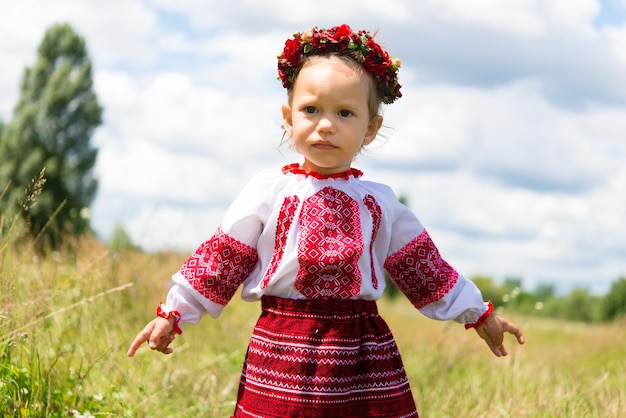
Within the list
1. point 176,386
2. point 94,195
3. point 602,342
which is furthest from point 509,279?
point 94,195

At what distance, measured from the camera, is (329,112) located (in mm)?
3381

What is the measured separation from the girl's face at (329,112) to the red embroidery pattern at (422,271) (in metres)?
0.52

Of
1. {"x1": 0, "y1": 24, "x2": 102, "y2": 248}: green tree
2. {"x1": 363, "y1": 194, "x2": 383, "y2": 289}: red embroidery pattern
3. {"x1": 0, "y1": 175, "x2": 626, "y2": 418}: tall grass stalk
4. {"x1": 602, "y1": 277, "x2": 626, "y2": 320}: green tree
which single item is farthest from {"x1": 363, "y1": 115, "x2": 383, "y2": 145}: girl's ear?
{"x1": 0, "y1": 24, "x2": 102, "y2": 248}: green tree

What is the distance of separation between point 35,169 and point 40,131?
147 cm

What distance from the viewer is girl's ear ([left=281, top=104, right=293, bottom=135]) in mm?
3607

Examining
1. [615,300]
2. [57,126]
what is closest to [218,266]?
[615,300]

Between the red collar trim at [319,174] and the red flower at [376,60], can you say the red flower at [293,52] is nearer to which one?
the red flower at [376,60]

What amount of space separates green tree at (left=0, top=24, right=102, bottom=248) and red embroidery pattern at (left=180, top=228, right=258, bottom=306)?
2115 cm

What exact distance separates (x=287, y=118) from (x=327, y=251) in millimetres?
686

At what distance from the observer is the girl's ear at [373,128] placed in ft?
11.9

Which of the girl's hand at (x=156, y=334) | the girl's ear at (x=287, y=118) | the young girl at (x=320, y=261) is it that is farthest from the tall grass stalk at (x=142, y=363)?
the girl's ear at (x=287, y=118)

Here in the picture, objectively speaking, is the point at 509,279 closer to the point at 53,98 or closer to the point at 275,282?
the point at 275,282

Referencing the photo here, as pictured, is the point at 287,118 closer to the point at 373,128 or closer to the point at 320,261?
the point at 373,128

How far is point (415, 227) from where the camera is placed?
367cm
